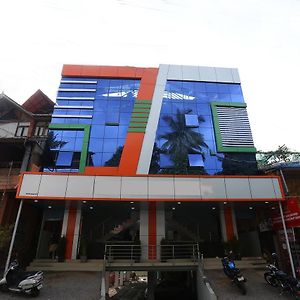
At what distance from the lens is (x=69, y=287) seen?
42.7ft

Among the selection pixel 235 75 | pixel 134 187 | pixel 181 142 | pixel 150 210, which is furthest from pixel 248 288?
pixel 235 75

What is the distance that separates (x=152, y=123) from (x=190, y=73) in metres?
7.83

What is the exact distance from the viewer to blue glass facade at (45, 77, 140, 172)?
71.6ft

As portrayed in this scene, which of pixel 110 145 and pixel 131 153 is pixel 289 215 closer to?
pixel 131 153

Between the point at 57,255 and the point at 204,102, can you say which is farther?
the point at 204,102

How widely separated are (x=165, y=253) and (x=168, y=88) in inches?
613

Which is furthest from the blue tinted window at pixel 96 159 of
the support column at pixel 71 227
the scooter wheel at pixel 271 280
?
the scooter wheel at pixel 271 280

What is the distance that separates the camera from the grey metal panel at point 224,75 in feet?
87.9

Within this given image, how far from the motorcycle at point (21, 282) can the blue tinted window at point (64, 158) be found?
1036 cm

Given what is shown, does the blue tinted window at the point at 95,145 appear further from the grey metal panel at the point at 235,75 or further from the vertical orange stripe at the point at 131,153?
the grey metal panel at the point at 235,75

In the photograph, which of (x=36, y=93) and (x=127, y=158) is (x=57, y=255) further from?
(x=36, y=93)

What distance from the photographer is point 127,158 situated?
2142cm

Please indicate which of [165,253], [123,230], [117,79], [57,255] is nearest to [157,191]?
[165,253]

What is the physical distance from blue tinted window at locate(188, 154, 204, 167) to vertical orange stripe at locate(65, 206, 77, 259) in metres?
10.3
